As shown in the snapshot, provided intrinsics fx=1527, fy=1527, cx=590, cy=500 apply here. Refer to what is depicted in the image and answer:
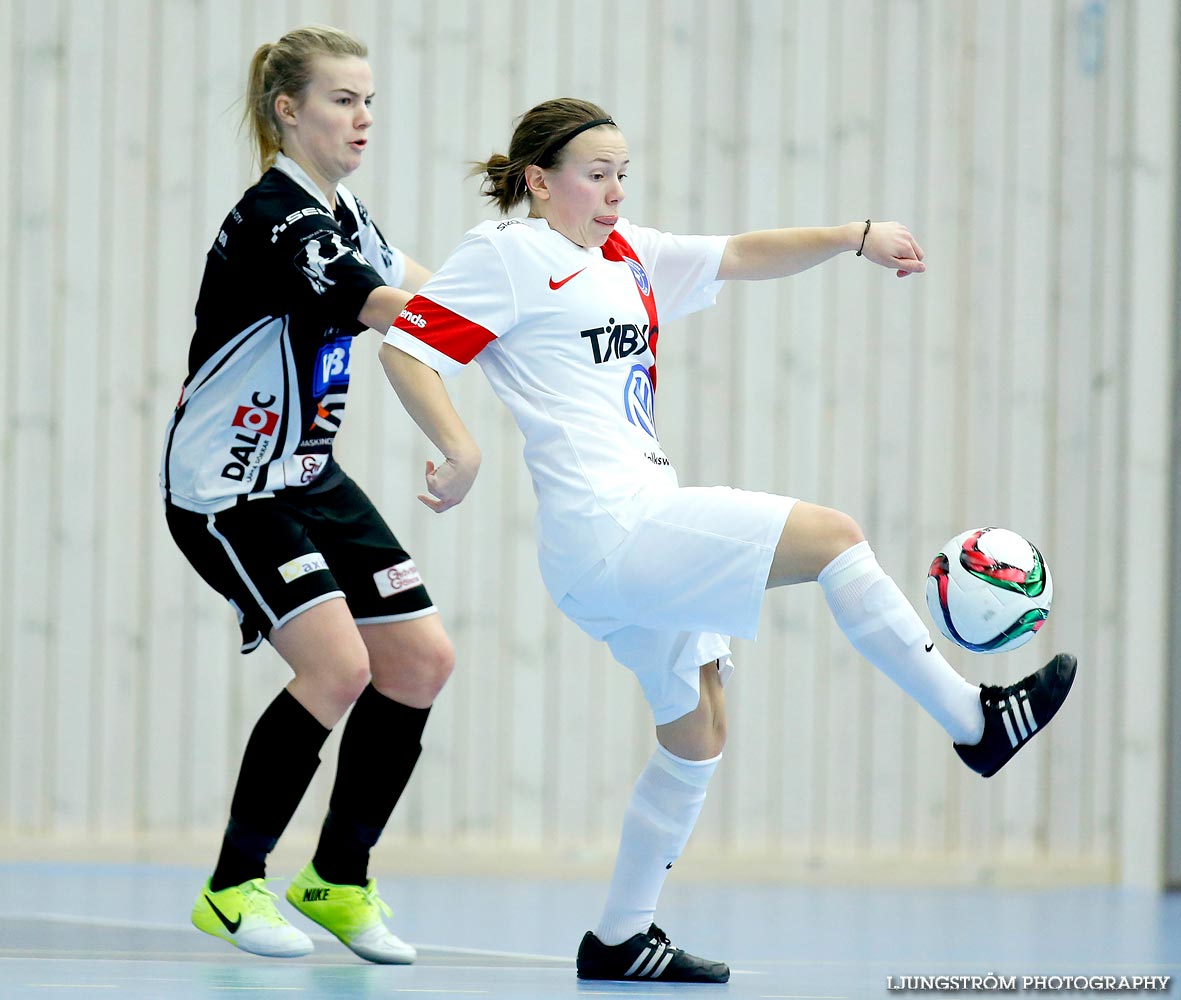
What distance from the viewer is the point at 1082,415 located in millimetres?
5336

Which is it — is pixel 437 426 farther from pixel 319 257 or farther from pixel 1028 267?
pixel 1028 267

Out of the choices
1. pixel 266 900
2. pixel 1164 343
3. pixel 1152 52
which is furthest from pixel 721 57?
pixel 266 900

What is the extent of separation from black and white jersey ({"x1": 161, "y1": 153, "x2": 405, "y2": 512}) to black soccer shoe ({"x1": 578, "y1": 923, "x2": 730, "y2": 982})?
3.78 feet

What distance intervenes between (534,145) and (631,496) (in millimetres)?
745

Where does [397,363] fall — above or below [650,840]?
above

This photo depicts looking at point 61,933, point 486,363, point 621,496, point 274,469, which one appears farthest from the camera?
point 61,933

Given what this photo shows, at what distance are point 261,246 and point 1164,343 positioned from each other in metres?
3.44

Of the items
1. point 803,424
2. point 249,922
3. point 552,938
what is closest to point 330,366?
point 249,922

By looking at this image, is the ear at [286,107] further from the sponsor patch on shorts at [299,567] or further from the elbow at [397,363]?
the sponsor patch on shorts at [299,567]

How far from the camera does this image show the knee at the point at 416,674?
3266 mm

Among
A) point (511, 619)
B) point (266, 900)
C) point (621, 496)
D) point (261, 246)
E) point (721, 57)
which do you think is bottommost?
point (266, 900)

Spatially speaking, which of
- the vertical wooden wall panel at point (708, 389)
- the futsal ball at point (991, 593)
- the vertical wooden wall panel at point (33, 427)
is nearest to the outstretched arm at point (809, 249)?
the futsal ball at point (991, 593)

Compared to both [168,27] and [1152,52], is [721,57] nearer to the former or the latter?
[1152,52]

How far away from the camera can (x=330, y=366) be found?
10.5ft
